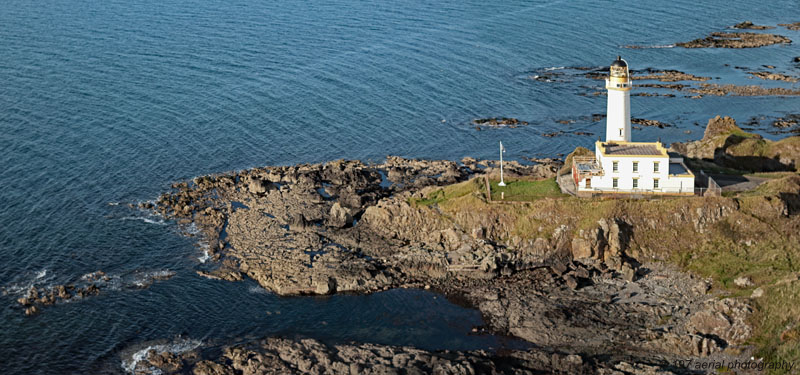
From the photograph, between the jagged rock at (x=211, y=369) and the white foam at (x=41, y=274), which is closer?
the jagged rock at (x=211, y=369)

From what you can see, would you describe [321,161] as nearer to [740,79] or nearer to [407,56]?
[407,56]

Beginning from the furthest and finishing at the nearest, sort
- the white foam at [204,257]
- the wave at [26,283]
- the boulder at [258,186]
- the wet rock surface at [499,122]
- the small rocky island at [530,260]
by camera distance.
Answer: the wet rock surface at [499,122]
the boulder at [258,186]
the white foam at [204,257]
the wave at [26,283]
the small rocky island at [530,260]

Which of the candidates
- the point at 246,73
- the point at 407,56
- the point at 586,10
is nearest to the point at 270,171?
the point at 246,73

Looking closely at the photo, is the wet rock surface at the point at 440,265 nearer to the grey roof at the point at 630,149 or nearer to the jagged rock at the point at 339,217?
the jagged rock at the point at 339,217

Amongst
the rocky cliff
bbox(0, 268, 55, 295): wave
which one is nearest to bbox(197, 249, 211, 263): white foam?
bbox(0, 268, 55, 295): wave

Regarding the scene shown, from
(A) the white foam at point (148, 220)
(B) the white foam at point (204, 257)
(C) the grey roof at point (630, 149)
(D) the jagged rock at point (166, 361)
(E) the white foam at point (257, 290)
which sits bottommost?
(D) the jagged rock at point (166, 361)

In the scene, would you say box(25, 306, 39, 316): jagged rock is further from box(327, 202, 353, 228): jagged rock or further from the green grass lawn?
the green grass lawn

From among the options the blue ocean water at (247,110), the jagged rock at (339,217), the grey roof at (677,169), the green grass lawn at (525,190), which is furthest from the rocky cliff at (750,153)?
the jagged rock at (339,217)
